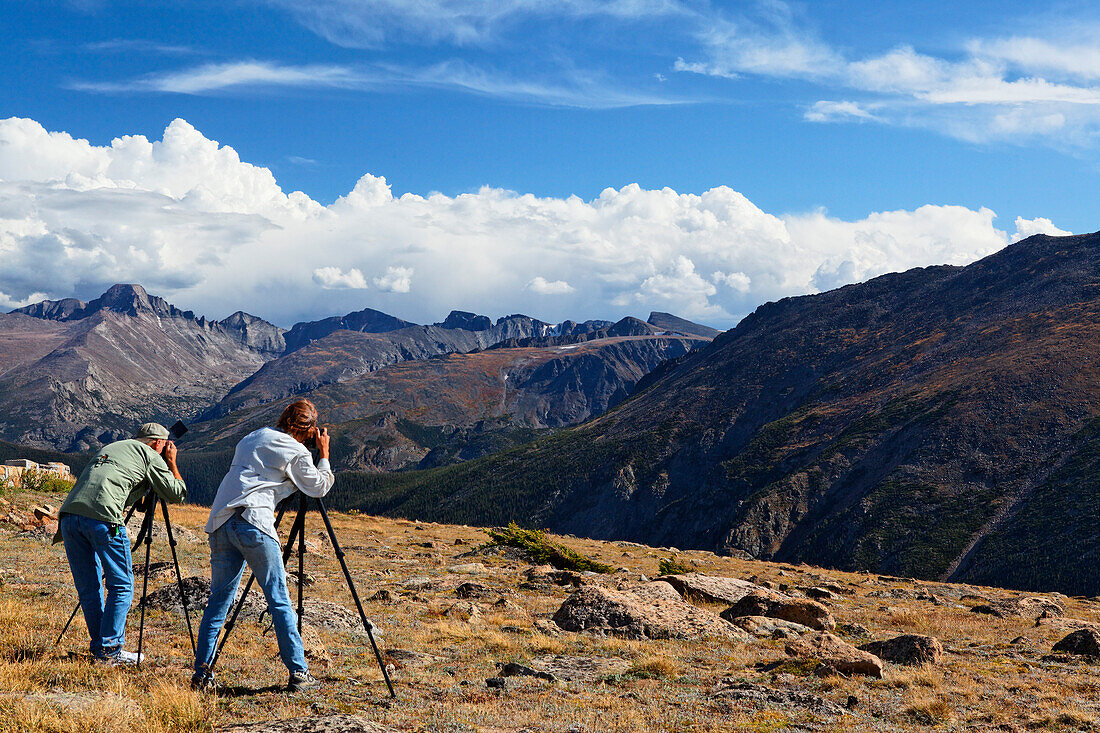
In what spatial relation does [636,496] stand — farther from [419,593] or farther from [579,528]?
[419,593]

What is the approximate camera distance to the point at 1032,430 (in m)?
123

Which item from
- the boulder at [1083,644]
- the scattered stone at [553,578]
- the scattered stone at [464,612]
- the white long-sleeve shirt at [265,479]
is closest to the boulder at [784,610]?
the boulder at [1083,644]

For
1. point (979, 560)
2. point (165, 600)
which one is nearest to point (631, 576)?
point (165, 600)

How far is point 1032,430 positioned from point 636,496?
96.5m

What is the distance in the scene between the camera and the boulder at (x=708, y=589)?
22.2 meters

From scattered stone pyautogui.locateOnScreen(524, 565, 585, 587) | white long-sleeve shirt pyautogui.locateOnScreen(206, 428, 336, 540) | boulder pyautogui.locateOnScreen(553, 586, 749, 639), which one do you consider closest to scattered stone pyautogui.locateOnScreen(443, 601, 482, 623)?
boulder pyautogui.locateOnScreen(553, 586, 749, 639)

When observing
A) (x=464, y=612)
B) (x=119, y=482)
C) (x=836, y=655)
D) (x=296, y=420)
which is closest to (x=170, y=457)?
(x=119, y=482)

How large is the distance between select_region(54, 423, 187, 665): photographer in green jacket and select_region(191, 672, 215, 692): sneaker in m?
1.45

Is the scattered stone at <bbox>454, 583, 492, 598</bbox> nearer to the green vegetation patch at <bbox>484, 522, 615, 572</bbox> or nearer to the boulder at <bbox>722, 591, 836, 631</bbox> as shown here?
the boulder at <bbox>722, 591, 836, 631</bbox>

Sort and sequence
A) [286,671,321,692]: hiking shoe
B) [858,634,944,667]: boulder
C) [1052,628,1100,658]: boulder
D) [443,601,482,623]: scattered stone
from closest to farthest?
[286,671,321,692]: hiking shoe < [858,634,944,667]: boulder < [443,601,482,623]: scattered stone < [1052,628,1100,658]: boulder

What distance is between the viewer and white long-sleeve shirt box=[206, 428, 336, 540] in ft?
27.2

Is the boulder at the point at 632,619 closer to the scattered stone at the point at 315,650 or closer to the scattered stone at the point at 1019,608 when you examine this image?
the scattered stone at the point at 315,650

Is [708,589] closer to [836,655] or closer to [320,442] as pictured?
[836,655]

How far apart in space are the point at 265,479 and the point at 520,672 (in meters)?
5.20
